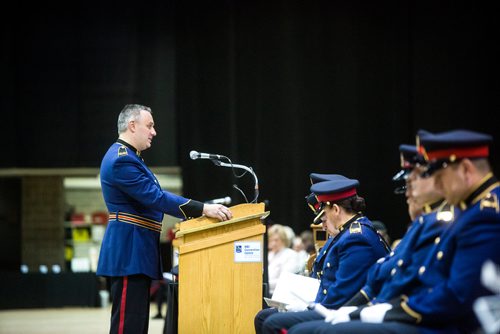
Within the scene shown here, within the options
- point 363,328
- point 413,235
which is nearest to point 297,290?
point 413,235

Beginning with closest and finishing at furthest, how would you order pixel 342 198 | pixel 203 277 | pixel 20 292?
pixel 342 198 → pixel 203 277 → pixel 20 292

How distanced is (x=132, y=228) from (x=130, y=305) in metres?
0.39

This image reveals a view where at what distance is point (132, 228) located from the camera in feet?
14.2

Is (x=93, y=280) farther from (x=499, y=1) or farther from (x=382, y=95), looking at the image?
(x=499, y=1)

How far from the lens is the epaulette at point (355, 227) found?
3.55m

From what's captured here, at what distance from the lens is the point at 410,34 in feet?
31.4

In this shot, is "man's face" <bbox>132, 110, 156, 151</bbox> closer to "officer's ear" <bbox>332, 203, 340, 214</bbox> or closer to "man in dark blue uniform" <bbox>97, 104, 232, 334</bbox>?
"man in dark blue uniform" <bbox>97, 104, 232, 334</bbox>

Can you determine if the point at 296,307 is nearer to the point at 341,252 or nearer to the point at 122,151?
the point at 341,252

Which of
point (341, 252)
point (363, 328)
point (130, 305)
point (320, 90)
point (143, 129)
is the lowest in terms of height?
point (130, 305)

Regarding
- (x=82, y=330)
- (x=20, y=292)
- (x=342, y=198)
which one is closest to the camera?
(x=342, y=198)

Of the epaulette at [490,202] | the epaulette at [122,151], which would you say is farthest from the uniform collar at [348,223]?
the epaulette at [122,151]

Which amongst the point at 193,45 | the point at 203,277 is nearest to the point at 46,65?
the point at 193,45

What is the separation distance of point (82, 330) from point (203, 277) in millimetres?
4155

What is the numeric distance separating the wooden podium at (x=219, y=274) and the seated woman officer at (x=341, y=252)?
579mm
